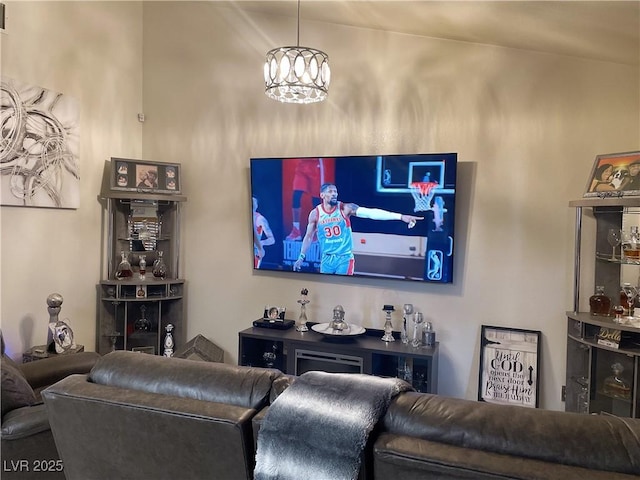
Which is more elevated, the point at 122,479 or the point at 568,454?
the point at 568,454

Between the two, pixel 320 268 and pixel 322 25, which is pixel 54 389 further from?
pixel 322 25

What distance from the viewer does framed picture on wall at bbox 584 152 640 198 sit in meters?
2.97

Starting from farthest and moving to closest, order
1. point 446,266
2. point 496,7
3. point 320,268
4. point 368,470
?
point 320,268 → point 446,266 → point 496,7 → point 368,470

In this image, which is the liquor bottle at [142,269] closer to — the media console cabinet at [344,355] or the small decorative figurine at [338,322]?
the media console cabinet at [344,355]

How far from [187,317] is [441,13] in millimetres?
3311

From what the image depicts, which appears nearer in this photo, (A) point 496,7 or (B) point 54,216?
(A) point 496,7

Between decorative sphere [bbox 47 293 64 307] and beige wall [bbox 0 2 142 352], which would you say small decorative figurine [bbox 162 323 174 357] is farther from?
decorative sphere [bbox 47 293 64 307]

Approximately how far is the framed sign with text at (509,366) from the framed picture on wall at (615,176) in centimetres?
108

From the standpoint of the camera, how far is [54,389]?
69.7 inches

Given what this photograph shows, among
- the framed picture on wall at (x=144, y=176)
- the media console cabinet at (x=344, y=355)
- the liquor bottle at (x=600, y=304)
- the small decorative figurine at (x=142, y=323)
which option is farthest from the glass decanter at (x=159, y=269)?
the liquor bottle at (x=600, y=304)

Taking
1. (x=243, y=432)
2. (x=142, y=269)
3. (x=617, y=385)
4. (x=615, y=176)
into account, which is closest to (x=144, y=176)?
(x=142, y=269)

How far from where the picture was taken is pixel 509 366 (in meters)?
3.58

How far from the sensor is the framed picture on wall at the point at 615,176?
117 inches

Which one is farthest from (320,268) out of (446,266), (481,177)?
(481,177)
